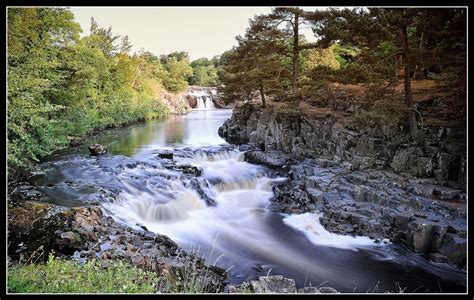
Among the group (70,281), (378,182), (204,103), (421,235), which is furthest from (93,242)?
(204,103)

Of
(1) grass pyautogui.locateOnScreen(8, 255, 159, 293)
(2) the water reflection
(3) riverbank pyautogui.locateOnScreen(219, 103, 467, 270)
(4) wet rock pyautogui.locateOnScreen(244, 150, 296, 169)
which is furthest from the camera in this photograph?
(2) the water reflection

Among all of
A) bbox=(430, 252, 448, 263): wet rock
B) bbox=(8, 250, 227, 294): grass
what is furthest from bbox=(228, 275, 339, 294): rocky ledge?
bbox=(430, 252, 448, 263): wet rock

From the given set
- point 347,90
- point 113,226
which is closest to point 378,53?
point 347,90

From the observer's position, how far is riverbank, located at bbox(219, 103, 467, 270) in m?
5.30

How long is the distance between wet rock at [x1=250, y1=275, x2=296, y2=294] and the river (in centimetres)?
97

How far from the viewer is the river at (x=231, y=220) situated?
488cm

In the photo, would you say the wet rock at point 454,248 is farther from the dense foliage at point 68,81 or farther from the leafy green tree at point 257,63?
the leafy green tree at point 257,63

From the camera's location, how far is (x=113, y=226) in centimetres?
545

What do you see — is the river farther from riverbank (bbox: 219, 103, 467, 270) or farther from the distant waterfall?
the distant waterfall

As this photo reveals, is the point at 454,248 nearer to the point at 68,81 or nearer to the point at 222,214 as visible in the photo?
the point at 222,214

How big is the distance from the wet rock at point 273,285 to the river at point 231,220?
971mm

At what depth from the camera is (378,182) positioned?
684cm

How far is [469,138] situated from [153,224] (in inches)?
205

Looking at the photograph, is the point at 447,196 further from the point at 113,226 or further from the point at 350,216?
the point at 113,226
